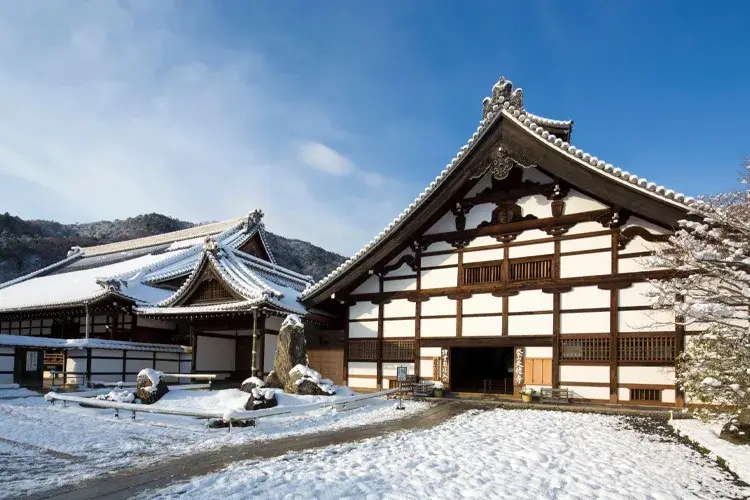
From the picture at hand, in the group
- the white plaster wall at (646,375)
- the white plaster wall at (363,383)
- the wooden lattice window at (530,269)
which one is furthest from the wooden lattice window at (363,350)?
the white plaster wall at (646,375)

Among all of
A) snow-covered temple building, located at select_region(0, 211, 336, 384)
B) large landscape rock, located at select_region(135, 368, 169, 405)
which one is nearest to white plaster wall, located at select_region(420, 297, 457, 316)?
snow-covered temple building, located at select_region(0, 211, 336, 384)

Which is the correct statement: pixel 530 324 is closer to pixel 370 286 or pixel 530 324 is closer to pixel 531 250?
pixel 531 250

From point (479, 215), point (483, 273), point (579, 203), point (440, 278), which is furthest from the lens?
point (440, 278)

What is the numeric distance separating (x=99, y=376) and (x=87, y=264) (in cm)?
1824

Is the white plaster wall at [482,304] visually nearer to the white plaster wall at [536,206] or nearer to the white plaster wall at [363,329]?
the white plaster wall at [536,206]

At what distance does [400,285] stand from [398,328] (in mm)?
1621

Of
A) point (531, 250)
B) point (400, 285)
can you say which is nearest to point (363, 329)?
point (400, 285)

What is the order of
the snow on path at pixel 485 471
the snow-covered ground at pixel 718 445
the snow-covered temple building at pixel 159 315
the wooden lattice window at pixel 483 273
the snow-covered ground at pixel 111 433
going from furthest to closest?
the snow-covered temple building at pixel 159 315 < the wooden lattice window at pixel 483 273 < the snow-covered ground at pixel 111 433 < the snow-covered ground at pixel 718 445 < the snow on path at pixel 485 471

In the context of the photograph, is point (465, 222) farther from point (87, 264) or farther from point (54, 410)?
point (87, 264)

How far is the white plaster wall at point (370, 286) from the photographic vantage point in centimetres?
1977

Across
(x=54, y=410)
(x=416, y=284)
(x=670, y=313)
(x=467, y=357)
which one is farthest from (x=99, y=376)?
(x=670, y=313)

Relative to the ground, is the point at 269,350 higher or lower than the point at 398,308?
lower

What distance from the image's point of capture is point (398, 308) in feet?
62.8

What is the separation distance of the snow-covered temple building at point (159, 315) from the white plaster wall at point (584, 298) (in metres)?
9.59
